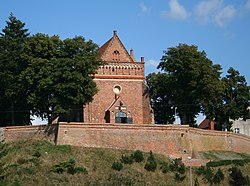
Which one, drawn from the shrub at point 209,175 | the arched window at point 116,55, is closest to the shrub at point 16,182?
the shrub at point 209,175

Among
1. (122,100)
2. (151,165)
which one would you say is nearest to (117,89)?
(122,100)

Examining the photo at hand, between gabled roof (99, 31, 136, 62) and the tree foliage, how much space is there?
5.59m

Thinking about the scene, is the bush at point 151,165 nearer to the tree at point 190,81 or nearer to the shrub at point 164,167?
the shrub at point 164,167

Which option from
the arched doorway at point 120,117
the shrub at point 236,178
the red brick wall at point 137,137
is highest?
the arched doorway at point 120,117

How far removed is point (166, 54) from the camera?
73875 mm

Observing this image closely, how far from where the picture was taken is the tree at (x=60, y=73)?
6384 centimetres

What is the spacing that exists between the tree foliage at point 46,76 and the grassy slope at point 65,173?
5972 millimetres

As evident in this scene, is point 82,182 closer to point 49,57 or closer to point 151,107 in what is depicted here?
point 49,57

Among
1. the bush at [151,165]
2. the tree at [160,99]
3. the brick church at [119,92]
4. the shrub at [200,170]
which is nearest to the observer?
the bush at [151,165]

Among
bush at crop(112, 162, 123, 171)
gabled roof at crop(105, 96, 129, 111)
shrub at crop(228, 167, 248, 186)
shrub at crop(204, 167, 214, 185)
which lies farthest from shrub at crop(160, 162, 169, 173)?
gabled roof at crop(105, 96, 129, 111)

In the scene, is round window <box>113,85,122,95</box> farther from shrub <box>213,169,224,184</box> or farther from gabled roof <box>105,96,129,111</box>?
shrub <box>213,169,224,184</box>

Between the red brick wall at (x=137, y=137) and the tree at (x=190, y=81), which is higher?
the tree at (x=190, y=81)

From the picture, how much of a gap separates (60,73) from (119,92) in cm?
1068

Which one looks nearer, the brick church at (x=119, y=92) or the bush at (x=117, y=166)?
the bush at (x=117, y=166)
